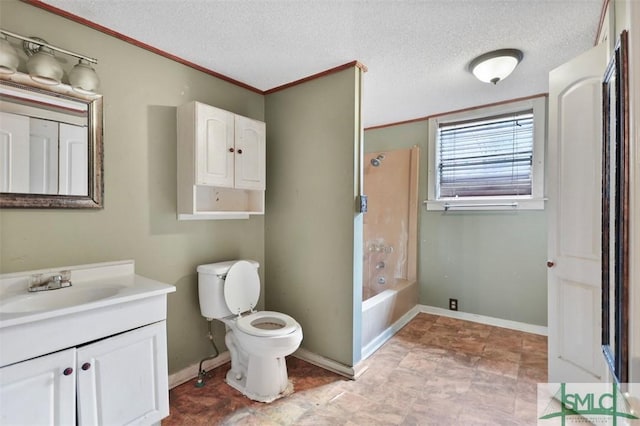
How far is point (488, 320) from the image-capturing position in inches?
124

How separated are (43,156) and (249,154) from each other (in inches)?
46.4

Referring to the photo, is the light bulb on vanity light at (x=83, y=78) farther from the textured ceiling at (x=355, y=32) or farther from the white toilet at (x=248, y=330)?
the white toilet at (x=248, y=330)

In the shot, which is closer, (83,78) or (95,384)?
(95,384)

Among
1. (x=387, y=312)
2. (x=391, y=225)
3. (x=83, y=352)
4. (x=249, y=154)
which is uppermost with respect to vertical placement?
(x=249, y=154)

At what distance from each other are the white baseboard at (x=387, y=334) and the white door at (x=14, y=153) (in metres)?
2.43

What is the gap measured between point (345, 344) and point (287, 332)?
1.83 ft

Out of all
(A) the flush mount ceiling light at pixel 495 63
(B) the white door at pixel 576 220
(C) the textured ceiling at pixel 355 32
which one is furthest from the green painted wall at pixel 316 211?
(B) the white door at pixel 576 220

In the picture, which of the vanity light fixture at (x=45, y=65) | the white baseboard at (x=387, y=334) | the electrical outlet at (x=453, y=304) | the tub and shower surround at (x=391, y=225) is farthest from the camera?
the tub and shower surround at (x=391, y=225)

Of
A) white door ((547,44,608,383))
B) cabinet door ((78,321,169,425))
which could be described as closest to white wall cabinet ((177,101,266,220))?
cabinet door ((78,321,169,425))

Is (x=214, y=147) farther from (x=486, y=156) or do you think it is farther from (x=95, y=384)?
(x=486, y=156)

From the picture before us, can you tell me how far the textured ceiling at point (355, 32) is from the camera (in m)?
1.61

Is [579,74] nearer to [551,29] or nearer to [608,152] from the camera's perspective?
[551,29]

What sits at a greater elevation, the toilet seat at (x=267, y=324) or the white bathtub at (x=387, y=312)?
the toilet seat at (x=267, y=324)

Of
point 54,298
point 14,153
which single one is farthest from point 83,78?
point 54,298
